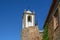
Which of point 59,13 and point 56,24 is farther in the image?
point 56,24

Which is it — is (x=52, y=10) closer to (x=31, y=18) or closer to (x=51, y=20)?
(x=51, y=20)

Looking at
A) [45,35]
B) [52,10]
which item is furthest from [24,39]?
[52,10]

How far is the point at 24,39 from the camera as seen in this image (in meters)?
48.1

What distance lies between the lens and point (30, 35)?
47.4 metres

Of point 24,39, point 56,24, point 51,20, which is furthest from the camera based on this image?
point 24,39

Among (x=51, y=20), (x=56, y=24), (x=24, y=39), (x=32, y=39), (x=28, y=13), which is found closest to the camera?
(x=56, y=24)

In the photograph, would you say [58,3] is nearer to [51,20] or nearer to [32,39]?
[51,20]

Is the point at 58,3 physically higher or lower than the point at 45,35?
higher

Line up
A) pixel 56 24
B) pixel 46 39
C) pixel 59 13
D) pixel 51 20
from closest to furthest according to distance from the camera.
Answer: pixel 59 13 → pixel 56 24 → pixel 51 20 → pixel 46 39

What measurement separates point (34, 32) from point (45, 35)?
2980 cm

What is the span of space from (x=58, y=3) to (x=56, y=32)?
1.61 m

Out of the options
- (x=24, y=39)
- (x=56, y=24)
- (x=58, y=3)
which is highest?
(x=58, y=3)

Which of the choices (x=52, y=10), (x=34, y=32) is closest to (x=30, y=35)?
(x=34, y=32)

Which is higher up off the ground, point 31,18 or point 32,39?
point 31,18
